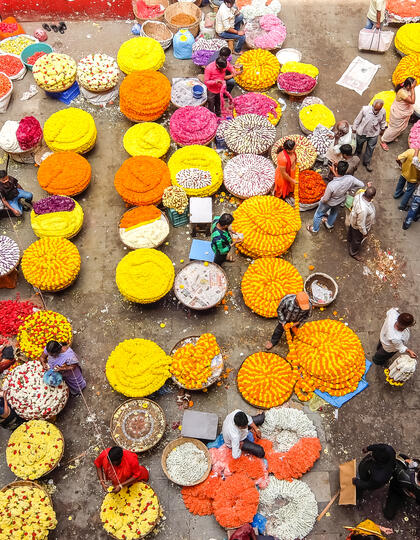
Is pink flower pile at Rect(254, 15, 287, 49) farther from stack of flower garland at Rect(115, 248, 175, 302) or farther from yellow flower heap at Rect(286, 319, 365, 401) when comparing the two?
yellow flower heap at Rect(286, 319, 365, 401)

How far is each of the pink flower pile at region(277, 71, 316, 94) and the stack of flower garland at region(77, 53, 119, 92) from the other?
323 centimetres

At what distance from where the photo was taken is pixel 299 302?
642 centimetres

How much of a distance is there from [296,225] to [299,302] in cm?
196

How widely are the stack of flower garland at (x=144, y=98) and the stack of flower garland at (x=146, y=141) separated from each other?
357 millimetres

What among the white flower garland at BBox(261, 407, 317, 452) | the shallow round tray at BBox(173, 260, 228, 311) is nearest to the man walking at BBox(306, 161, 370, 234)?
the shallow round tray at BBox(173, 260, 228, 311)

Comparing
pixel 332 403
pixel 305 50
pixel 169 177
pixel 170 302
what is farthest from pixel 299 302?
pixel 305 50

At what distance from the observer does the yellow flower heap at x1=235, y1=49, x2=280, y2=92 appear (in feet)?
Answer: 32.7

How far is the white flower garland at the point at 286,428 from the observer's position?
6488 millimetres

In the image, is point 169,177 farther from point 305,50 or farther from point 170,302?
point 305,50

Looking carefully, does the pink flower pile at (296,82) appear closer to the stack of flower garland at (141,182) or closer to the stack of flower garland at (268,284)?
the stack of flower garland at (141,182)

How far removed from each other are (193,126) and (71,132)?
2.14m

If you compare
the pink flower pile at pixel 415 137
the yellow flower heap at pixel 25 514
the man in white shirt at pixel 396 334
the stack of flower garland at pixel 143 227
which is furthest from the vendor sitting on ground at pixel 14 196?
the pink flower pile at pixel 415 137

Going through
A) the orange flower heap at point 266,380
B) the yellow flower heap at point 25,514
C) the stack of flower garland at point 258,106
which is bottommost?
the yellow flower heap at point 25,514

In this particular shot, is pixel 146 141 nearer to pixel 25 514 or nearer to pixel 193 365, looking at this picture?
pixel 193 365
